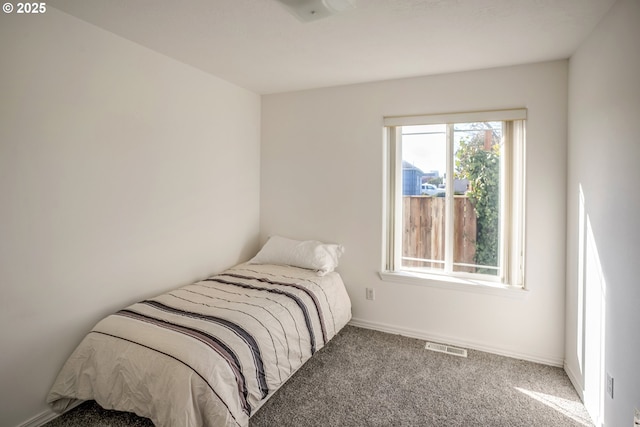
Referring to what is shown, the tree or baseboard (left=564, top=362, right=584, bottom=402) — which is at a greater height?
the tree

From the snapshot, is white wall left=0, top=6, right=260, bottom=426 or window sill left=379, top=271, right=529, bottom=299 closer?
white wall left=0, top=6, right=260, bottom=426

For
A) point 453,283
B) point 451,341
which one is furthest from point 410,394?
point 453,283

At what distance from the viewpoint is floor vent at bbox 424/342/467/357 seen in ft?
9.52

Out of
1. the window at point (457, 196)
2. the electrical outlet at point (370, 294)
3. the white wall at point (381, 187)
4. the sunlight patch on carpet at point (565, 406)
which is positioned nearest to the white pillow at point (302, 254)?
the white wall at point (381, 187)

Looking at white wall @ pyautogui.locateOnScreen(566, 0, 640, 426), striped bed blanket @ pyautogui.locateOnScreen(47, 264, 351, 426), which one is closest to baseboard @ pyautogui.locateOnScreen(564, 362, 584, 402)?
white wall @ pyautogui.locateOnScreen(566, 0, 640, 426)

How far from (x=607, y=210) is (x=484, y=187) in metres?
1.16

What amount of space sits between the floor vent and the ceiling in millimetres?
2396

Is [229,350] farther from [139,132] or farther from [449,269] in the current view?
[449,269]

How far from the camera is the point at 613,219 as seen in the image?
6.03 feet

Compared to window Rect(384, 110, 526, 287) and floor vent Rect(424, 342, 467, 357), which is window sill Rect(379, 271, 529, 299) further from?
floor vent Rect(424, 342, 467, 357)

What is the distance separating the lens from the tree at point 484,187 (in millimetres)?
3023

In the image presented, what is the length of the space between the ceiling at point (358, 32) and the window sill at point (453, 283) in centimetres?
183

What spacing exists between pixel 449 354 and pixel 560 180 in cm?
166

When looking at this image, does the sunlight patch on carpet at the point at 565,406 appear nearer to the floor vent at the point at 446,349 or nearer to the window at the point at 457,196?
the floor vent at the point at 446,349
